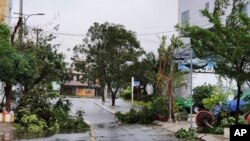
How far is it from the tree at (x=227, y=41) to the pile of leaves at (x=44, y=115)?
937cm

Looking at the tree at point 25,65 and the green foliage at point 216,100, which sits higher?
the tree at point 25,65

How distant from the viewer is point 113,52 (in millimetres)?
60812

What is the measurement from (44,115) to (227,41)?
12.9 metres

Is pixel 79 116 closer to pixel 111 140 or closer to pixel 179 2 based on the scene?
pixel 111 140

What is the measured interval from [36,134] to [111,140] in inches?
174

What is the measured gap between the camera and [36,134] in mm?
23844

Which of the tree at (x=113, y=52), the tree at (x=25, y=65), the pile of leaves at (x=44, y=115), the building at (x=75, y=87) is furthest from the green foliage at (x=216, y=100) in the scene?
the building at (x=75, y=87)

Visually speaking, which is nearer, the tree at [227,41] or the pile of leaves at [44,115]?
the tree at [227,41]

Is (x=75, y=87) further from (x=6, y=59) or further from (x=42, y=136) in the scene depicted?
(x=42, y=136)

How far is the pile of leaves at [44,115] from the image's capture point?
26609mm

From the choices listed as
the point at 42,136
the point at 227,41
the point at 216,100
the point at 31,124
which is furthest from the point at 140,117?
the point at 227,41

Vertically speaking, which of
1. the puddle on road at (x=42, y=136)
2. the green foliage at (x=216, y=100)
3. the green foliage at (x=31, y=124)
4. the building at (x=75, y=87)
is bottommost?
the puddle on road at (x=42, y=136)

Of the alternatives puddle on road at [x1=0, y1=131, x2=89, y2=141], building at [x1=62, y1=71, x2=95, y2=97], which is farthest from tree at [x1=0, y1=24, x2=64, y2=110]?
building at [x1=62, y1=71, x2=95, y2=97]

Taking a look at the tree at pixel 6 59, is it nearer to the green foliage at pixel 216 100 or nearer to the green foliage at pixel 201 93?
the green foliage at pixel 216 100
